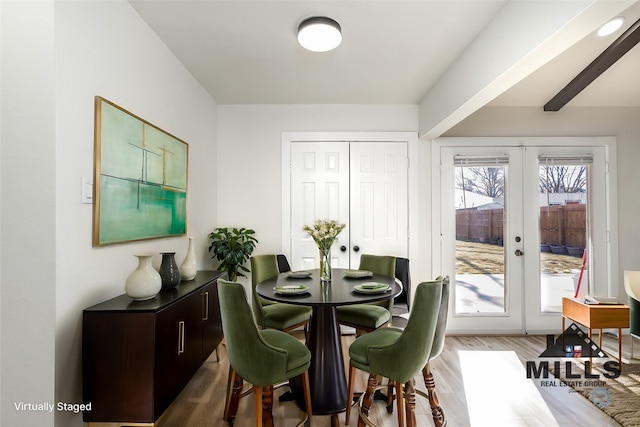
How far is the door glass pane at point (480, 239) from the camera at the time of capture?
12.0 ft

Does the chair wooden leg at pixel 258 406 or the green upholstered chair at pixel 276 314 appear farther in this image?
the green upholstered chair at pixel 276 314

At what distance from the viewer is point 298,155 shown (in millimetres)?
3732

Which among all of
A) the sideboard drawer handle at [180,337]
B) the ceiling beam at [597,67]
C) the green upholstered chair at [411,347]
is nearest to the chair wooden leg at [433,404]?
the green upholstered chair at [411,347]

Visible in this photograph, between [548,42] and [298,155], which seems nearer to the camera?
[548,42]

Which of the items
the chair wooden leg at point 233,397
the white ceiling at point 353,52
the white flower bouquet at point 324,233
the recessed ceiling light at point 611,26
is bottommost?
the chair wooden leg at point 233,397

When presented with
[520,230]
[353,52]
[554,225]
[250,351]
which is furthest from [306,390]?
[554,225]

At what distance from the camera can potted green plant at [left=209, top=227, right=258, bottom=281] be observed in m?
3.31

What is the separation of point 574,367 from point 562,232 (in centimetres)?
150

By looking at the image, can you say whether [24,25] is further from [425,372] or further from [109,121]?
[425,372]

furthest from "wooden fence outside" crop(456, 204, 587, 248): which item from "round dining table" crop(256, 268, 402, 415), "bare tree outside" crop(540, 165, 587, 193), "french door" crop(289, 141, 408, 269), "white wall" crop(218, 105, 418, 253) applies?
"round dining table" crop(256, 268, 402, 415)

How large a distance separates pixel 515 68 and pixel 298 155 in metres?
2.32

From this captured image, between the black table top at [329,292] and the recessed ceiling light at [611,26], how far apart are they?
2.67m

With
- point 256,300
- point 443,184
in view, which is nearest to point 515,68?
point 443,184

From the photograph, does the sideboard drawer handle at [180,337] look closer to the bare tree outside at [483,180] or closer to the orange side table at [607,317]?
the bare tree outside at [483,180]
